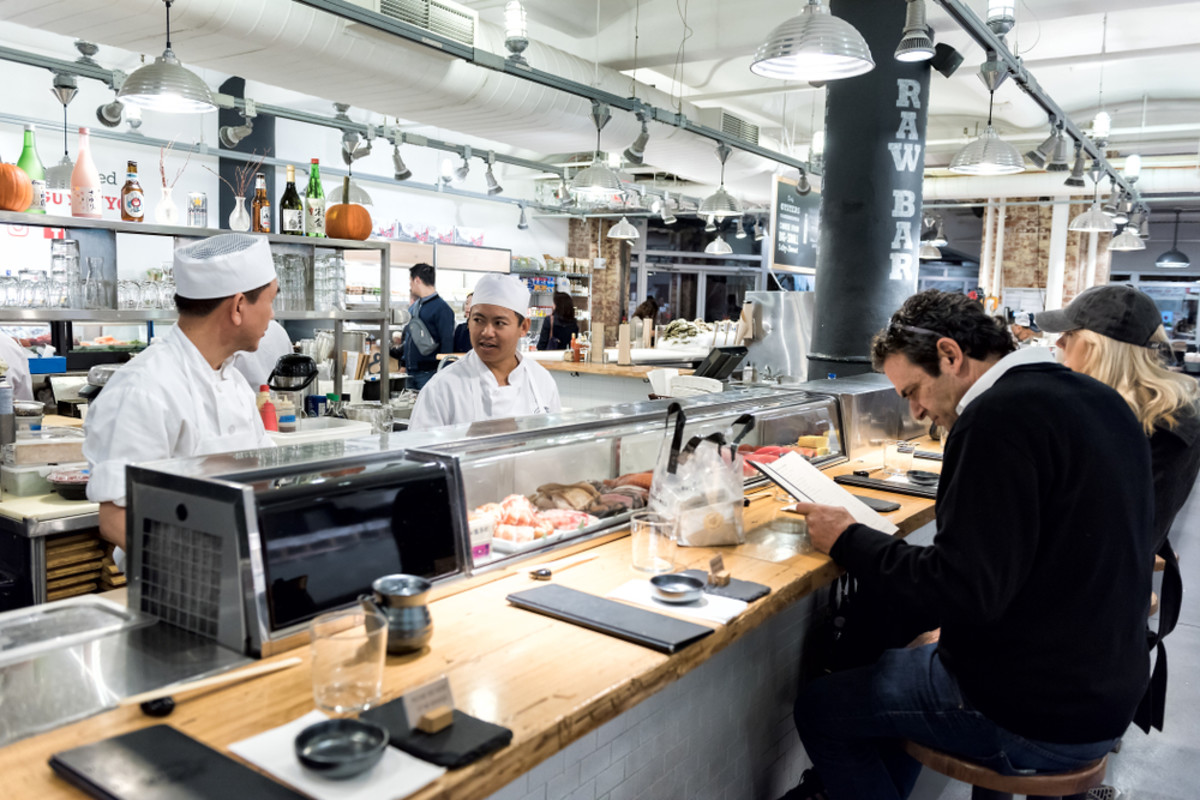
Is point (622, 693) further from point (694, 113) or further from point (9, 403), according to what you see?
point (694, 113)

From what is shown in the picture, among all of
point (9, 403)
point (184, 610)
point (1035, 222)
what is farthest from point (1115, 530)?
point (1035, 222)

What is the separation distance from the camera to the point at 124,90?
408cm

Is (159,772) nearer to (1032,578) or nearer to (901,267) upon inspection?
(1032,578)

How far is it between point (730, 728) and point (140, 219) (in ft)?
11.3

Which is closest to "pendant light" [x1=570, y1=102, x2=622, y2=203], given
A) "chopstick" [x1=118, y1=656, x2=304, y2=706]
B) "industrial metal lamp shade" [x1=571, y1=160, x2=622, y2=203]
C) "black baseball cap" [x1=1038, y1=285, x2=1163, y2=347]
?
"industrial metal lamp shade" [x1=571, y1=160, x2=622, y2=203]

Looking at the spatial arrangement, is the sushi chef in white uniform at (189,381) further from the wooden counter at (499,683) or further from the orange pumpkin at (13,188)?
the orange pumpkin at (13,188)

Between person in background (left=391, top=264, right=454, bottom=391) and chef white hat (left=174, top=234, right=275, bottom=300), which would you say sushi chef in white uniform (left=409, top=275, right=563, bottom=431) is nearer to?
chef white hat (left=174, top=234, right=275, bottom=300)

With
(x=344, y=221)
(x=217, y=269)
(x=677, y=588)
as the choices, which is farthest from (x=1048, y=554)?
(x=344, y=221)

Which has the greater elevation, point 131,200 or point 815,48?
point 815,48

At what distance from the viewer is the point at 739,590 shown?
6.61 feet

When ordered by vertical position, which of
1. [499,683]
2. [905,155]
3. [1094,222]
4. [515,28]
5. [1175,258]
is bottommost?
[499,683]

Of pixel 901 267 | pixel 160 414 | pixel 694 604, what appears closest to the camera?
pixel 694 604

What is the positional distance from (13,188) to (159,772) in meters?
3.25

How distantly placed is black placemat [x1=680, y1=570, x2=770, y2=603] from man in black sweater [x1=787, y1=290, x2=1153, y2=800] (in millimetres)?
277
